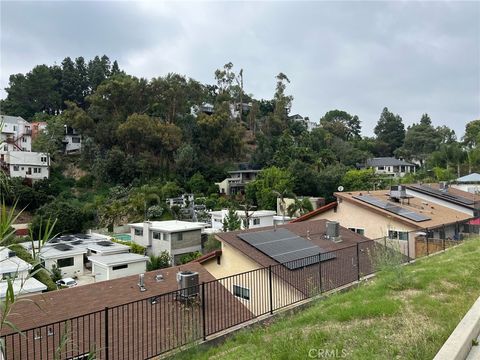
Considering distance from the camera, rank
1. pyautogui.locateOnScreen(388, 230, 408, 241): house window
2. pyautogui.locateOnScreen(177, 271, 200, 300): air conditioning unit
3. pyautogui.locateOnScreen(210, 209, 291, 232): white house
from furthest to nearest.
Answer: pyautogui.locateOnScreen(210, 209, 291, 232): white house, pyautogui.locateOnScreen(388, 230, 408, 241): house window, pyautogui.locateOnScreen(177, 271, 200, 300): air conditioning unit

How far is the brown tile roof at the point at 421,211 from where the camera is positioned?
1605 centimetres

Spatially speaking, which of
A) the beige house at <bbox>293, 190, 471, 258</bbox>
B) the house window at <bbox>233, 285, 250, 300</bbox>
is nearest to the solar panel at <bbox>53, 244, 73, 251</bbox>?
the beige house at <bbox>293, 190, 471, 258</bbox>

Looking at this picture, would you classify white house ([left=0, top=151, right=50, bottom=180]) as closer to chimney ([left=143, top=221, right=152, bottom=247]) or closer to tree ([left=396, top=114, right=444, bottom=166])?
chimney ([left=143, top=221, right=152, bottom=247])

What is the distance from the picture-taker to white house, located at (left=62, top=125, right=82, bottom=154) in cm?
5520

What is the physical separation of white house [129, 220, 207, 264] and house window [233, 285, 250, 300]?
17.2 m

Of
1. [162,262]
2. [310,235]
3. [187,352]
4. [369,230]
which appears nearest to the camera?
[187,352]

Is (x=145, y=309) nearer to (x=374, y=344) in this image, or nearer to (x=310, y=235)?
(x=374, y=344)

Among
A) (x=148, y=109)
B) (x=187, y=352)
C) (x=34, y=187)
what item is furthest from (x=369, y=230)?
(x=148, y=109)

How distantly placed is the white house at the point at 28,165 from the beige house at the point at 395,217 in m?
40.4

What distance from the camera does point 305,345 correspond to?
433 cm

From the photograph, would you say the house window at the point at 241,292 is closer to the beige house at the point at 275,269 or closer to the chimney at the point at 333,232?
the beige house at the point at 275,269

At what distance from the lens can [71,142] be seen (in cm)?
5622

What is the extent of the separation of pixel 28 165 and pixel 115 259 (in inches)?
1165

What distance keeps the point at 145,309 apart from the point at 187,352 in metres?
3.28
